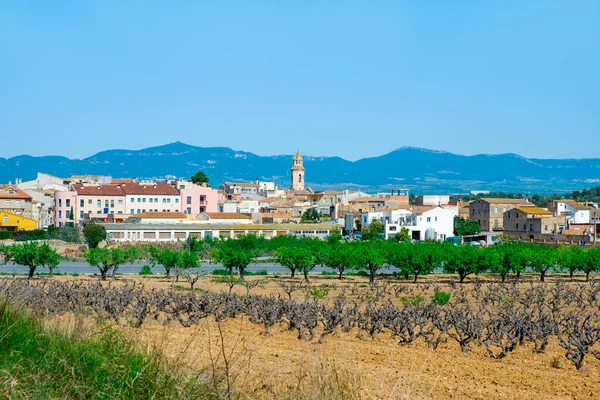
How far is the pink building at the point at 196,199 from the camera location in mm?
79562

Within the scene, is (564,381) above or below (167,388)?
below

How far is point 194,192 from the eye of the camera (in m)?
80.4

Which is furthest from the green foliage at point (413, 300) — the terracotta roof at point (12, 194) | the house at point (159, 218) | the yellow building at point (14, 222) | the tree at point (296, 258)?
the terracotta roof at point (12, 194)

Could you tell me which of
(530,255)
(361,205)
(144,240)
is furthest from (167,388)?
(361,205)

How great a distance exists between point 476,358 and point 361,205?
269 feet

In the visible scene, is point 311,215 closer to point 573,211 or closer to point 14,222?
point 573,211

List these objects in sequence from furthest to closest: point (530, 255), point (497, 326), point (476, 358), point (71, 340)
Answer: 1. point (530, 255)
2. point (497, 326)
3. point (476, 358)
4. point (71, 340)

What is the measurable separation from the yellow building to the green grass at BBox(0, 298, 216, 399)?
62582 mm

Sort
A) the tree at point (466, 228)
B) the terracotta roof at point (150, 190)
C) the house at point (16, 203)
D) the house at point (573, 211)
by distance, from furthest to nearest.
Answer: the terracotta roof at point (150, 190), the house at point (573, 211), the tree at point (466, 228), the house at point (16, 203)

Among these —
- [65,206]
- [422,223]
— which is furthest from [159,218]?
[422,223]

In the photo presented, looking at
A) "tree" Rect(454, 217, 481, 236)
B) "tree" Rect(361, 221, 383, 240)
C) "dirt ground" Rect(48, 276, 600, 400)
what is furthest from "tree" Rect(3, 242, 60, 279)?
"tree" Rect(454, 217, 481, 236)

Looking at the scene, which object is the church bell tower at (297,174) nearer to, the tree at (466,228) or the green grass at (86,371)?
the tree at (466,228)

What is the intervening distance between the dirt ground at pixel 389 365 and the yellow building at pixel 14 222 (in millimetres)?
55127

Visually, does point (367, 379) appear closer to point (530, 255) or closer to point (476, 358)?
point (476, 358)
